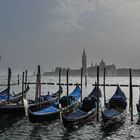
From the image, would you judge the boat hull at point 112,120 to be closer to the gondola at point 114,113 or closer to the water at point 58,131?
the gondola at point 114,113

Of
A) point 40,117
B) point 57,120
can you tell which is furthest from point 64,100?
point 40,117

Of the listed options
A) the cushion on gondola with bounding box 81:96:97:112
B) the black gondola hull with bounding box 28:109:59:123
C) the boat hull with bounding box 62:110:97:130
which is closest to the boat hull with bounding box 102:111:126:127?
the boat hull with bounding box 62:110:97:130

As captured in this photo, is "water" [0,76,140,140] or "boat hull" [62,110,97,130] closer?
"water" [0,76,140,140]

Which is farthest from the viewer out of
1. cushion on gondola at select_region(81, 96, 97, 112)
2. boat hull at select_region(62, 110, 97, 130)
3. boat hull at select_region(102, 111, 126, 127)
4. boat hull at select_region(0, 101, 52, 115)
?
boat hull at select_region(0, 101, 52, 115)

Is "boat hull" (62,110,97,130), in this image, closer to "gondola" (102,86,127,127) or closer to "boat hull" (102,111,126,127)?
"gondola" (102,86,127,127)

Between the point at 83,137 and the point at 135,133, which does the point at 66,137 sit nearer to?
the point at 83,137

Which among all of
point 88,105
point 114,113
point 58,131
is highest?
point 88,105

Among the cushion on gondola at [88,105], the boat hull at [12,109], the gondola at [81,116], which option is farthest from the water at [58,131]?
the cushion on gondola at [88,105]

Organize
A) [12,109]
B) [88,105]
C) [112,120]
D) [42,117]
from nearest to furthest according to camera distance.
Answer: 1. [112,120]
2. [42,117]
3. [88,105]
4. [12,109]

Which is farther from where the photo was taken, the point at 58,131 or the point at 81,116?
the point at 81,116

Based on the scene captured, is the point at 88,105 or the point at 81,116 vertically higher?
the point at 88,105

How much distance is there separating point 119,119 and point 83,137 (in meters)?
4.78

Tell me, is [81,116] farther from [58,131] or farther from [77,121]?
[58,131]

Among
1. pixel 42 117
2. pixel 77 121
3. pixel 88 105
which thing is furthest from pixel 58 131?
pixel 88 105
